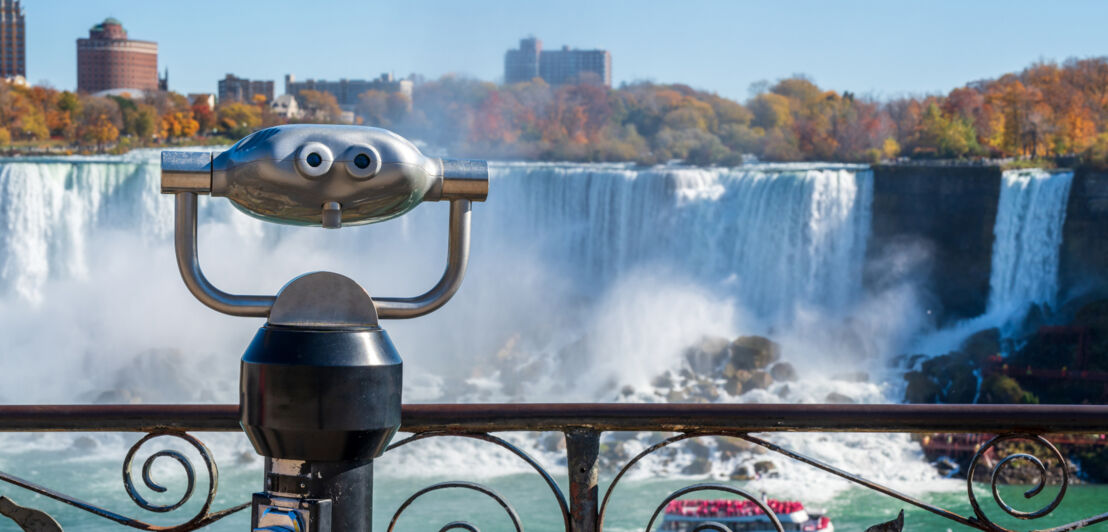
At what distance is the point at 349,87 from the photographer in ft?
139

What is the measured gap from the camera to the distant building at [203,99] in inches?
1431

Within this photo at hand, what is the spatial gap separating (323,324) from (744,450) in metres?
18.5

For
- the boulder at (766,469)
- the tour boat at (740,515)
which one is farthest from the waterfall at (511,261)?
the tour boat at (740,515)

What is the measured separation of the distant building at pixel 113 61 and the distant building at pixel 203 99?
2.81 metres

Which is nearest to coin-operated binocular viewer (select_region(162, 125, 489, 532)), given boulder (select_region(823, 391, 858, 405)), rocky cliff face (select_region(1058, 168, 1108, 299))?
boulder (select_region(823, 391, 858, 405))

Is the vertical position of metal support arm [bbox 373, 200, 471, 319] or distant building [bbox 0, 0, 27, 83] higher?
distant building [bbox 0, 0, 27, 83]

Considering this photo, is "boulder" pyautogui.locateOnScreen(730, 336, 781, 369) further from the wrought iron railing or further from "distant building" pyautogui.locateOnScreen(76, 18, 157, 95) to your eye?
"distant building" pyautogui.locateOnScreen(76, 18, 157, 95)

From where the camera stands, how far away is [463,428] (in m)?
1.84

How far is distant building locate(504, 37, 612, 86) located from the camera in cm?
4447

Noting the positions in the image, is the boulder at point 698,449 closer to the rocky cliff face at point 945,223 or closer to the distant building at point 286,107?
the rocky cliff face at point 945,223

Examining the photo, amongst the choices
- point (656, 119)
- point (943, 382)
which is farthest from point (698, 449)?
point (656, 119)

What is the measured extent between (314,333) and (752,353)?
22099 millimetres

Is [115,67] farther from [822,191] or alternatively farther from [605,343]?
[822,191]

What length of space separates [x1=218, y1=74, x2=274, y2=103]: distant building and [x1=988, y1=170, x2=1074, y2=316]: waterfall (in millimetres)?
24573
